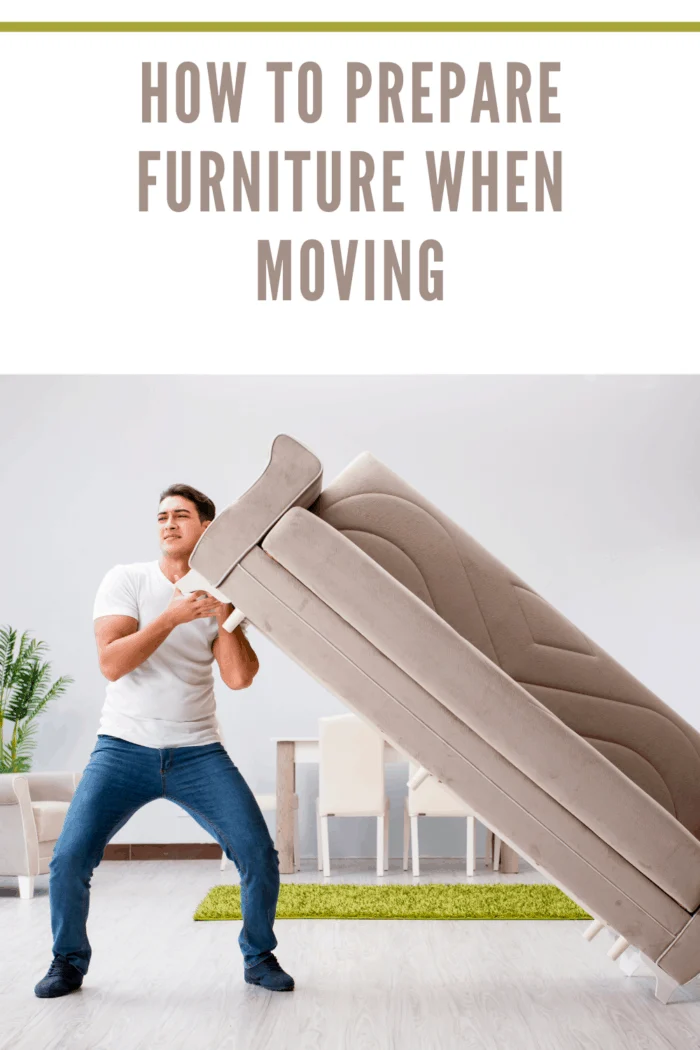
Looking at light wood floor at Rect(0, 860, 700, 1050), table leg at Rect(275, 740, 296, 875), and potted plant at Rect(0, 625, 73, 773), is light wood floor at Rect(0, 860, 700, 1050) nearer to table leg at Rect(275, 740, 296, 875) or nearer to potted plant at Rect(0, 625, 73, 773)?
table leg at Rect(275, 740, 296, 875)

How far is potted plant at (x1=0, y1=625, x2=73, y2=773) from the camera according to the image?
571 cm

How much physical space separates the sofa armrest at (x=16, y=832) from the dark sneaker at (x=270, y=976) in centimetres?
205

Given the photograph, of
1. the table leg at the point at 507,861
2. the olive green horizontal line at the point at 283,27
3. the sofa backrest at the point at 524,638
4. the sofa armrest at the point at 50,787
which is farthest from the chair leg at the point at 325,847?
the olive green horizontal line at the point at 283,27

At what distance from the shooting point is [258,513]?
5.57 feet

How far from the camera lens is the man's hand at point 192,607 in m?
2.36

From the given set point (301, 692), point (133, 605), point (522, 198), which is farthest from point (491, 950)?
point (522, 198)

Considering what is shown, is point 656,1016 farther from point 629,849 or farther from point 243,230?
point 243,230

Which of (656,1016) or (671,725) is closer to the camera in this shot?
(671,725)

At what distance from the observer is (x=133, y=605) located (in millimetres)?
2660

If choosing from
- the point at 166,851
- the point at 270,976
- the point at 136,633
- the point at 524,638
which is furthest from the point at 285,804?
the point at 524,638

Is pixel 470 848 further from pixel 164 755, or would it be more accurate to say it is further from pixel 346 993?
pixel 164 755

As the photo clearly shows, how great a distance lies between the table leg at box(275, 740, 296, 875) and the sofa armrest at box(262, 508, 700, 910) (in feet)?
12.0

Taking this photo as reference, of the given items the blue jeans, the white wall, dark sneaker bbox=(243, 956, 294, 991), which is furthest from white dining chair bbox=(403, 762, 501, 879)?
the blue jeans

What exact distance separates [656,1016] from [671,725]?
1.02 m
